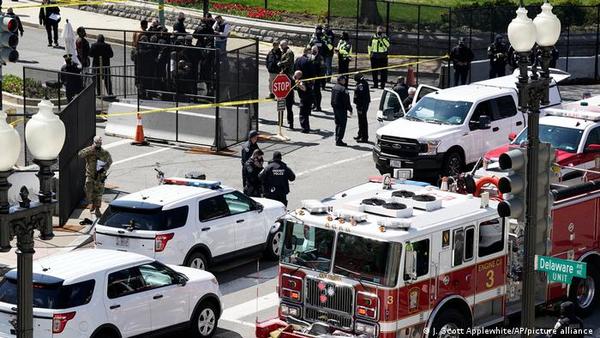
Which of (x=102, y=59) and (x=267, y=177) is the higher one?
(x=102, y=59)

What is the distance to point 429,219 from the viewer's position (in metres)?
17.0

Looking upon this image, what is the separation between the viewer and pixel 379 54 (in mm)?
37906

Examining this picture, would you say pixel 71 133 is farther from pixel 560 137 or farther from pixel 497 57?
pixel 497 57

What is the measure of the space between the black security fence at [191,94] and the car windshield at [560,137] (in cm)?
812

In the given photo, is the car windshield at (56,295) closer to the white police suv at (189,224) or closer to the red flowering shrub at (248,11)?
the white police suv at (189,224)

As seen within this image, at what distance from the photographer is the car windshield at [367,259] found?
53.7ft

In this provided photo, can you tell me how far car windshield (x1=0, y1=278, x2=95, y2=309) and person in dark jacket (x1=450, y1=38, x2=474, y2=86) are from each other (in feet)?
72.9

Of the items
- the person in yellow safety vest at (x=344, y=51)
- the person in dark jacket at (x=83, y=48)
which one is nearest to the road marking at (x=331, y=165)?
the person in yellow safety vest at (x=344, y=51)

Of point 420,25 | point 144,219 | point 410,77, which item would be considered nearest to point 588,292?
point 144,219

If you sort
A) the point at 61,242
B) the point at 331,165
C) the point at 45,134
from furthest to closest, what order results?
1. the point at 331,165
2. the point at 61,242
3. the point at 45,134

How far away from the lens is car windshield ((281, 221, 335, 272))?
1700 centimetres

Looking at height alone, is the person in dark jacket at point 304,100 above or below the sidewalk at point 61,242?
above

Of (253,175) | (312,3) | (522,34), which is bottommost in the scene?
(253,175)

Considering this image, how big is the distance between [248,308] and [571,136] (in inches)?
303
